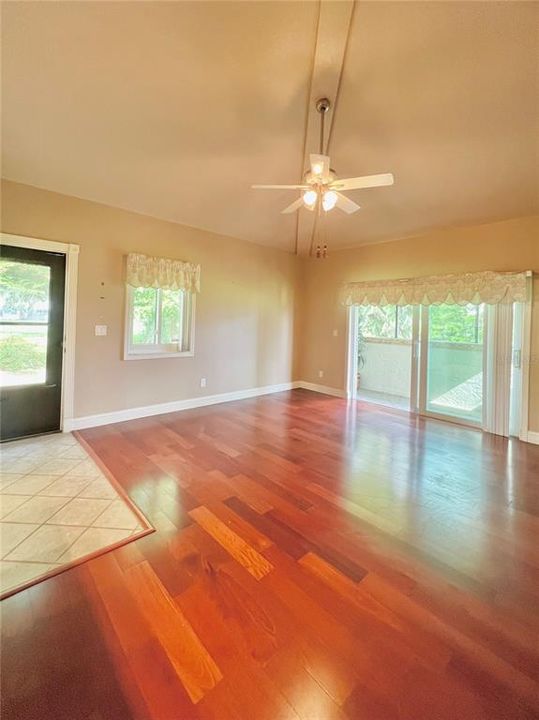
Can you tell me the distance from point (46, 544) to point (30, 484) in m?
0.89

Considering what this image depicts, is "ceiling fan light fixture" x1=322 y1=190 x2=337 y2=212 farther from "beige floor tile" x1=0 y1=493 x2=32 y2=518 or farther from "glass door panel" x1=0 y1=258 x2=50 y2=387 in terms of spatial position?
"beige floor tile" x1=0 y1=493 x2=32 y2=518

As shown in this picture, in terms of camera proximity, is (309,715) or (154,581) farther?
(154,581)

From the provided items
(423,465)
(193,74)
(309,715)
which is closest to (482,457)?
(423,465)

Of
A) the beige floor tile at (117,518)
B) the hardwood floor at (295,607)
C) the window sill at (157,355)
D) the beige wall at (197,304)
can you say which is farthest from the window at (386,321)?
the beige floor tile at (117,518)

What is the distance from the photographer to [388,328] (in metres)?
5.54

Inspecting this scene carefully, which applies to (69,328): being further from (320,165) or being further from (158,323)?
(320,165)

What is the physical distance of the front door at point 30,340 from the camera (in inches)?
130

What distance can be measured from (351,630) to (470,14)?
10.7 feet

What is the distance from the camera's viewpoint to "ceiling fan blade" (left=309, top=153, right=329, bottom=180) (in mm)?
2199

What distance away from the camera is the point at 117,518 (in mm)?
2119

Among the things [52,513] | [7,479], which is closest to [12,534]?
[52,513]

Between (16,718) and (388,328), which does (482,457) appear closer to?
(388,328)

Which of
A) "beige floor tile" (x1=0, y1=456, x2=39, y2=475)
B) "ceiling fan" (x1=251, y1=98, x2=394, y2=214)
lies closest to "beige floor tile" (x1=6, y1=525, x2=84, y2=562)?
"beige floor tile" (x1=0, y1=456, x2=39, y2=475)

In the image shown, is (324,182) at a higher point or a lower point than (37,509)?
higher
